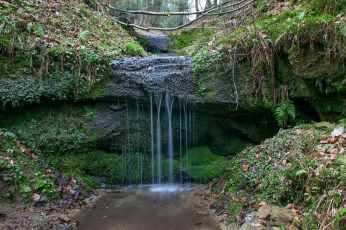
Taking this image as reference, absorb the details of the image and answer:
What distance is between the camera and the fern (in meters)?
7.25

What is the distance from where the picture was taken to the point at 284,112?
7293mm

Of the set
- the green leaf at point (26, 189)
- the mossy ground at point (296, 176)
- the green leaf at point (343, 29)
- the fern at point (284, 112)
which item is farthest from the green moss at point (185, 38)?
the green leaf at point (26, 189)

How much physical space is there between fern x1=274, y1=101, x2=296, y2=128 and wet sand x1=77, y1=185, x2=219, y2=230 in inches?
94.3

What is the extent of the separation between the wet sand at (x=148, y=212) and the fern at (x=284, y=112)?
240 centimetres

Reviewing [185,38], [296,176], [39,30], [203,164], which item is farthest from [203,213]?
[185,38]

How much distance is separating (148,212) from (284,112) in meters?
3.58

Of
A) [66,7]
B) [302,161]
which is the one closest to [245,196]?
[302,161]

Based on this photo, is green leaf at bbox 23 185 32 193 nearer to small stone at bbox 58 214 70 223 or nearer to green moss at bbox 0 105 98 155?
small stone at bbox 58 214 70 223

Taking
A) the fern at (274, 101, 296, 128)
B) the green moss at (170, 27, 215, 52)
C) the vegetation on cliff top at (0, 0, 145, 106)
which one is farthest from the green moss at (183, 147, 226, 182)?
the green moss at (170, 27, 215, 52)

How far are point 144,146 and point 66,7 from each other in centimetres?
558

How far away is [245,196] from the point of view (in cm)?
586

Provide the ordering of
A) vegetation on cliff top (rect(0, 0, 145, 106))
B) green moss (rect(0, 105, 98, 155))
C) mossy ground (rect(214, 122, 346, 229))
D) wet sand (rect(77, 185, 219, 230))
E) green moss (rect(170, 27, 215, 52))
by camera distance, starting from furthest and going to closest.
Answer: green moss (rect(170, 27, 215, 52)) → green moss (rect(0, 105, 98, 155)) → vegetation on cliff top (rect(0, 0, 145, 106)) → wet sand (rect(77, 185, 219, 230)) → mossy ground (rect(214, 122, 346, 229))

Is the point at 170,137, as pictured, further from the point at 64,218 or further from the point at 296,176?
the point at 296,176

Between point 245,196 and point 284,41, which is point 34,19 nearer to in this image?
point 284,41
